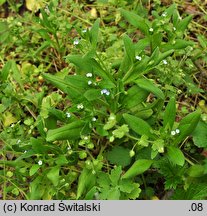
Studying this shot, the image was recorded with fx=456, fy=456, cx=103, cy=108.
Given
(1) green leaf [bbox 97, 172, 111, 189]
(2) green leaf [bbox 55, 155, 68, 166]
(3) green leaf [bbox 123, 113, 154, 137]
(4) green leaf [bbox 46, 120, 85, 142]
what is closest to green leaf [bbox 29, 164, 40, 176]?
(2) green leaf [bbox 55, 155, 68, 166]

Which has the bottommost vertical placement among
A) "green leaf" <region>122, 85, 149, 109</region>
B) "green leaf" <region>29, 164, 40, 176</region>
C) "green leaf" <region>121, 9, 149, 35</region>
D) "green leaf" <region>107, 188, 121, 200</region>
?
"green leaf" <region>107, 188, 121, 200</region>

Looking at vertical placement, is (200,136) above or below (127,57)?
below

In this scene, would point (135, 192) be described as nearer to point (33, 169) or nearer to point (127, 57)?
point (33, 169)

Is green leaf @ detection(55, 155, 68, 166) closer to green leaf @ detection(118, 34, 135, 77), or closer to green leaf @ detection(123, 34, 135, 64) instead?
green leaf @ detection(118, 34, 135, 77)

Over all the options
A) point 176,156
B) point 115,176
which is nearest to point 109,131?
point 115,176

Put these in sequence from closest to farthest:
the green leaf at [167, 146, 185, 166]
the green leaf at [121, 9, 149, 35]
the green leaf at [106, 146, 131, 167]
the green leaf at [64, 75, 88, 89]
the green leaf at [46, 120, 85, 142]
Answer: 1. the green leaf at [167, 146, 185, 166]
2. the green leaf at [46, 120, 85, 142]
3. the green leaf at [64, 75, 88, 89]
4. the green leaf at [106, 146, 131, 167]
5. the green leaf at [121, 9, 149, 35]

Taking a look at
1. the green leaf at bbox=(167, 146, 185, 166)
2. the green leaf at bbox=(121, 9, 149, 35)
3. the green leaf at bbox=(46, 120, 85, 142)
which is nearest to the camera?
the green leaf at bbox=(167, 146, 185, 166)
